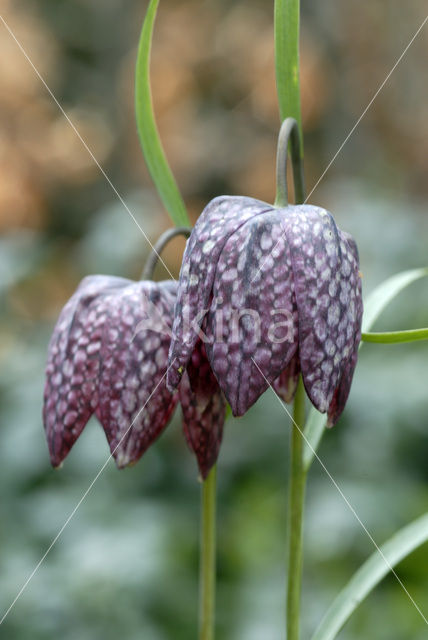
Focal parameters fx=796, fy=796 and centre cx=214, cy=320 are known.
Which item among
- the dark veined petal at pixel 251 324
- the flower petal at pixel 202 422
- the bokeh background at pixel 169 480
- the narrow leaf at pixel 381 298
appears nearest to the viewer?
the dark veined petal at pixel 251 324

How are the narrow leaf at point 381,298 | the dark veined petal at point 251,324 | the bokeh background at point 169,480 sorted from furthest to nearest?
the bokeh background at point 169,480
the narrow leaf at point 381,298
the dark veined petal at point 251,324

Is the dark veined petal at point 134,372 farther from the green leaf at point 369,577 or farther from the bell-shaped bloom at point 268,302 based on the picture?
the green leaf at point 369,577

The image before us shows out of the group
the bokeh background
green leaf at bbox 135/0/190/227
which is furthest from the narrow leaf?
the bokeh background

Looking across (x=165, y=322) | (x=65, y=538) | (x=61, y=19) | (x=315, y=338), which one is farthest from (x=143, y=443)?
(x=61, y=19)

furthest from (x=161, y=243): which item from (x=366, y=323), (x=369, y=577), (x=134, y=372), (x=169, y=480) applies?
(x=169, y=480)

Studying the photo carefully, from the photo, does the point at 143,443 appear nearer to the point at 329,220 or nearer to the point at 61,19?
the point at 329,220

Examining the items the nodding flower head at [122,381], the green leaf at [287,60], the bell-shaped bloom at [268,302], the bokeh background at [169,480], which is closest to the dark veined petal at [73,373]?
the nodding flower head at [122,381]

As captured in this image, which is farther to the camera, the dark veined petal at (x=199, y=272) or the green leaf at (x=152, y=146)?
the green leaf at (x=152, y=146)

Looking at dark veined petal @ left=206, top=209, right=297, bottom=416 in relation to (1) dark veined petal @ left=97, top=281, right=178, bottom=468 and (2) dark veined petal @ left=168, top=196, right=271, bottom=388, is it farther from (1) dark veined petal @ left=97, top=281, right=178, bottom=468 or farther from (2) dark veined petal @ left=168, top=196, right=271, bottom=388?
(1) dark veined petal @ left=97, top=281, right=178, bottom=468
